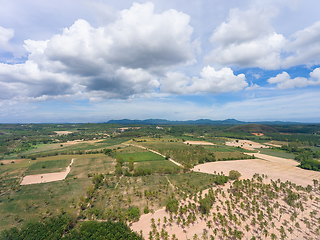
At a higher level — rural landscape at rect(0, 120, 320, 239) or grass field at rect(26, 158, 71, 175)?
grass field at rect(26, 158, 71, 175)

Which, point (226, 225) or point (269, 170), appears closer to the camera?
point (226, 225)

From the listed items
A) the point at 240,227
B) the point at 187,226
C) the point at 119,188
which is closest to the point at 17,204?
the point at 119,188

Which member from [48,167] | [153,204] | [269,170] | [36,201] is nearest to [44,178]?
[48,167]

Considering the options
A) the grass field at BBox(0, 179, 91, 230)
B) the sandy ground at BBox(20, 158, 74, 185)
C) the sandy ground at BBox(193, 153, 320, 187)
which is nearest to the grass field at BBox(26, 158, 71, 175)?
the sandy ground at BBox(20, 158, 74, 185)

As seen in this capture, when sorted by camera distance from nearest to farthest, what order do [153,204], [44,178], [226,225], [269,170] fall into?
[226,225] → [153,204] → [44,178] → [269,170]

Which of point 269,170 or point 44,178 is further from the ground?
point 44,178

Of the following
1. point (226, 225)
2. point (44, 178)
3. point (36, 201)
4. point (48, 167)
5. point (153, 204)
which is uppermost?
point (48, 167)

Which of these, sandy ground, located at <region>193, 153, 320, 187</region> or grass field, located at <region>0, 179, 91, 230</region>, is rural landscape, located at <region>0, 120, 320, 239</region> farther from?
sandy ground, located at <region>193, 153, 320, 187</region>

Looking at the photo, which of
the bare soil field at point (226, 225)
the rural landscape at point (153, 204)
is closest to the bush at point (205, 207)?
the rural landscape at point (153, 204)

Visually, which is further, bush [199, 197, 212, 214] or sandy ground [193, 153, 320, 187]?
sandy ground [193, 153, 320, 187]

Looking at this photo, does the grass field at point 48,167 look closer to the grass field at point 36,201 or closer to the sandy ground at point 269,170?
the grass field at point 36,201

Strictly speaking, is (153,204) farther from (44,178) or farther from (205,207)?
(44,178)
